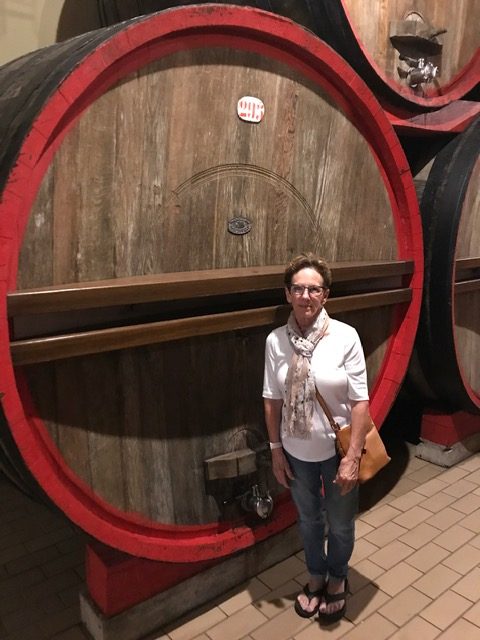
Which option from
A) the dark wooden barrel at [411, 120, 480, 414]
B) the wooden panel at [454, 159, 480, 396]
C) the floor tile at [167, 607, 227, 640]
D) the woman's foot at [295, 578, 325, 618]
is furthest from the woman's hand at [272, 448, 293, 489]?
the wooden panel at [454, 159, 480, 396]

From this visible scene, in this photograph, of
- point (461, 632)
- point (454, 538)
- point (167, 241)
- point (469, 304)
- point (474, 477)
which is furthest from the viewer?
point (474, 477)

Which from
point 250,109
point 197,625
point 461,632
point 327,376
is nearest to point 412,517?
point 461,632

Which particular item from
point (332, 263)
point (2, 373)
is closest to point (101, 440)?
point (2, 373)

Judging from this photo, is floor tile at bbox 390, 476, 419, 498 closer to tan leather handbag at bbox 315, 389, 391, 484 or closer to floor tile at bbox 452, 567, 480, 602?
floor tile at bbox 452, 567, 480, 602

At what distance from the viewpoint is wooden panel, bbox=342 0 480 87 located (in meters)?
2.41

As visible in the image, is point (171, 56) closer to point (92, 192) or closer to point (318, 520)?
point (92, 192)

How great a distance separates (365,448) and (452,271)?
1126mm

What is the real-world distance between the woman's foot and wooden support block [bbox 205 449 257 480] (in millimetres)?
537

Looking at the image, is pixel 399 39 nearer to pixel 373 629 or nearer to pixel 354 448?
pixel 354 448

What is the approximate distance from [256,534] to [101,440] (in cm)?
75

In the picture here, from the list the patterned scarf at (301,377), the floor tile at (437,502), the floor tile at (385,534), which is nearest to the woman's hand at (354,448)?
the patterned scarf at (301,377)

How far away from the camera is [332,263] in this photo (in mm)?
2174

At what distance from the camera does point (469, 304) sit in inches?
119

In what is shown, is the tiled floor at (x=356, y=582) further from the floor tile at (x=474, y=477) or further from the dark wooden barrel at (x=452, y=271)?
the dark wooden barrel at (x=452, y=271)
